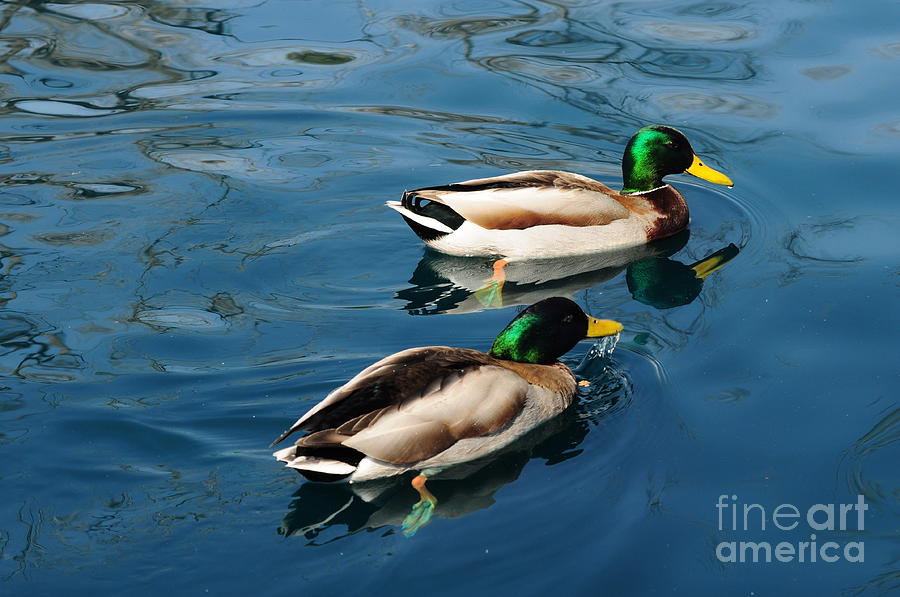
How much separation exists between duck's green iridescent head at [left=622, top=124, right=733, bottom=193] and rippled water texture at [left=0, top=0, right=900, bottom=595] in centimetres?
42

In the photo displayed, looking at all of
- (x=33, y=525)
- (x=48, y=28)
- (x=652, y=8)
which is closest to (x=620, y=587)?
(x=33, y=525)

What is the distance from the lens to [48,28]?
1184cm

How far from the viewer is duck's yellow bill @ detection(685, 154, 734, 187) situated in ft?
29.2

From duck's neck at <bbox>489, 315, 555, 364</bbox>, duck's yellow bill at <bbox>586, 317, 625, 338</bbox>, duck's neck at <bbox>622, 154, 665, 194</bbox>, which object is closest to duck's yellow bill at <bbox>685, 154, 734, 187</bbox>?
duck's neck at <bbox>622, 154, 665, 194</bbox>

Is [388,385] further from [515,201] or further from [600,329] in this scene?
[515,201]

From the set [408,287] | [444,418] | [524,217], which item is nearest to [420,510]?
[444,418]

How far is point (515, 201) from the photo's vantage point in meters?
8.45

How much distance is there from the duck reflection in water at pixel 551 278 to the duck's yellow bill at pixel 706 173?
58cm

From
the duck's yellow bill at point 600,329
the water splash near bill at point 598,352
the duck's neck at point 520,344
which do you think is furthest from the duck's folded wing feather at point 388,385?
the water splash near bill at point 598,352

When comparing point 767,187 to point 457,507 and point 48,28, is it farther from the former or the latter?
point 48,28

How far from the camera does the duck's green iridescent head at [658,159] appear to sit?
8.93 meters

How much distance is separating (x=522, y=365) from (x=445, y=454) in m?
0.83

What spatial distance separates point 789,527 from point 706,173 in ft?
13.5

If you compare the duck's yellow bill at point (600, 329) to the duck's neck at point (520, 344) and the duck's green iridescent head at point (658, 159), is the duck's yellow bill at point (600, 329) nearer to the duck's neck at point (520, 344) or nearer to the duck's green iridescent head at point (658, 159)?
the duck's neck at point (520, 344)
